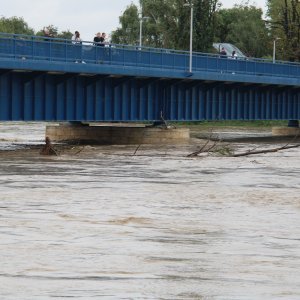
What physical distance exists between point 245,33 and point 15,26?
47357 mm

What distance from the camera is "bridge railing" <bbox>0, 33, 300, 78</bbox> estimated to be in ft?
146

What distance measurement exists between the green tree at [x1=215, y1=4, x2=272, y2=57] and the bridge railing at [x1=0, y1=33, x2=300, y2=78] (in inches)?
2646

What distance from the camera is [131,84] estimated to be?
5447 cm

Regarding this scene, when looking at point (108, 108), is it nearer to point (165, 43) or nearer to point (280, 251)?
point (280, 251)

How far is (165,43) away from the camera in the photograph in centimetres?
11662

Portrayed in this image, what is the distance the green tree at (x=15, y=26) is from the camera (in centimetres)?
15457

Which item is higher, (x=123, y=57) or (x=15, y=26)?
(x=15, y=26)

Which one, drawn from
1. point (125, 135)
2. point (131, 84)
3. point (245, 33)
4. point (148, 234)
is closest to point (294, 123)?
point (125, 135)

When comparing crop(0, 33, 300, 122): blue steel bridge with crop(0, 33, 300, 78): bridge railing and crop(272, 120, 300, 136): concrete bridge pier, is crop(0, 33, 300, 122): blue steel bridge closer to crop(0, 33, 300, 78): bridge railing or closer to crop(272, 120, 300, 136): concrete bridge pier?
crop(0, 33, 300, 78): bridge railing

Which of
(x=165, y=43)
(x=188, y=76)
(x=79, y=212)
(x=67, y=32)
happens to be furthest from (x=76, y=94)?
(x=67, y=32)

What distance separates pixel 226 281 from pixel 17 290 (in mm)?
2834

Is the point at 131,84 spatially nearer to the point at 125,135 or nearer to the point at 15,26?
the point at 125,135

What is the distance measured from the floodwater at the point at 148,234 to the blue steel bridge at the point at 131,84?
11.0 metres

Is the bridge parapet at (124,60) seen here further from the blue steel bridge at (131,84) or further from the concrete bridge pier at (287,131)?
the concrete bridge pier at (287,131)
